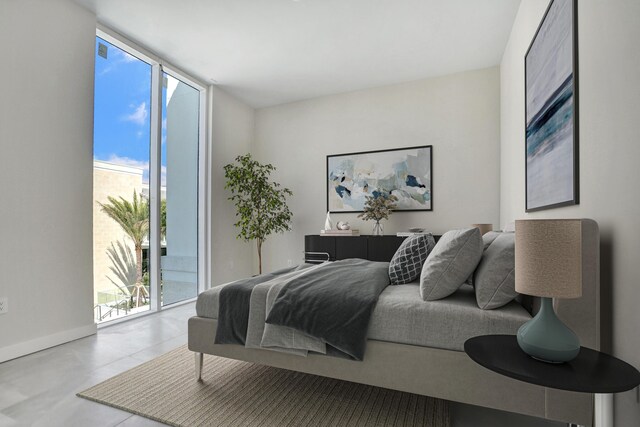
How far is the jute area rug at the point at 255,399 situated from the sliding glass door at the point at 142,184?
163cm

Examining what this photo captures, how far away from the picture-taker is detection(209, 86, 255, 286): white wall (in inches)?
180

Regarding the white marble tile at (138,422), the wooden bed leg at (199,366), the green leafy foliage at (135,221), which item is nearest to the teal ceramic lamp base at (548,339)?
the white marble tile at (138,422)

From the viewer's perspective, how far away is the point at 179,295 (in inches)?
166

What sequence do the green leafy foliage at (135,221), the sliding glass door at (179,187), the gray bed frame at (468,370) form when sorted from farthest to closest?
1. the sliding glass door at (179,187)
2. the green leafy foliage at (135,221)
3. the gray bed frame at (468,370)

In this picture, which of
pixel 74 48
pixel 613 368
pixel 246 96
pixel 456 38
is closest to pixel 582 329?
pixel 613 368

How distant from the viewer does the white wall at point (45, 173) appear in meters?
2.44

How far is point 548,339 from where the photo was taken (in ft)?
3.56

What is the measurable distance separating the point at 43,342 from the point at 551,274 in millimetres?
3376

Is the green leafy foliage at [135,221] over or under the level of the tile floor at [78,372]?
over

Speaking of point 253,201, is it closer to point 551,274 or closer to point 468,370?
point 468,370

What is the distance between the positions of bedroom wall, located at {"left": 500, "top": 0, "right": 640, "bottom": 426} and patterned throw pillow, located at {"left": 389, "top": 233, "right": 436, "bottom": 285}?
0.81 metres

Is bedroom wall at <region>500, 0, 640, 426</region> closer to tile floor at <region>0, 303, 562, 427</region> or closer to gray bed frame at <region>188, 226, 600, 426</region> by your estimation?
gray bed frame at <region>188, 226, 600, 426</region>

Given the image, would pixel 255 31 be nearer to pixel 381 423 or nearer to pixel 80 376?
pixel 80 376

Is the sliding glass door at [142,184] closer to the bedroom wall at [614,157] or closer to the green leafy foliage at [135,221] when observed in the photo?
the green leafy foliage at [135,221]
